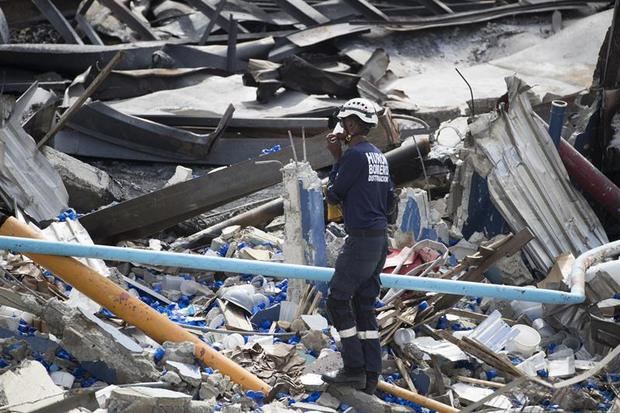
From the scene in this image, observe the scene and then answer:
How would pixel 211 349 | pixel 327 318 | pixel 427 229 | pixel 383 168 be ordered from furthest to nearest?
pixel 427 229 < pixel 327 318 < pixel 211 349 < pixel 383 168

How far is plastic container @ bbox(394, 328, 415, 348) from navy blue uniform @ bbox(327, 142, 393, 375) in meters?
0.76

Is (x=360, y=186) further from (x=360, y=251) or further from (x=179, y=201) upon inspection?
(x=179, y=201)

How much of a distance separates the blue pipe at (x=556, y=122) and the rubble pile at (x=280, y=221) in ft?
0.08

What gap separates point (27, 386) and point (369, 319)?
7.38 feet

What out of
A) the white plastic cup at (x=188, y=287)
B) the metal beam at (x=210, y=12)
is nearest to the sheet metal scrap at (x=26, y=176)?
the white plastic cup at (x=188, y=287)

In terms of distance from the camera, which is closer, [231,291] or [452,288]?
[452,288]

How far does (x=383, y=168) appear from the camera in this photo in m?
6.52

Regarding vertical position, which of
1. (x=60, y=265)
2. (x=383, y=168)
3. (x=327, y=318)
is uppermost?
(x=383, y=168)

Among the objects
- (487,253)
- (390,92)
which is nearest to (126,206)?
(487,253)

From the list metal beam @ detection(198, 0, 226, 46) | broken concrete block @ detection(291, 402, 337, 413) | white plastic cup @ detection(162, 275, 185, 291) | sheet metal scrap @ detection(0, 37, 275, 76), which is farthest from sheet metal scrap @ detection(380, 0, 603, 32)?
broken concrete block @ detection(291, 402, 337, 413)

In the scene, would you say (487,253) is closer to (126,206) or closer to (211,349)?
(211,349)

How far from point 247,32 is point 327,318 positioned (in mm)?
8700

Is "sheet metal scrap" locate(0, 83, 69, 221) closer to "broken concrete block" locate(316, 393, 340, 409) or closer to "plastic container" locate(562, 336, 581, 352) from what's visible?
"broken concrete block" locate(316, 393, 340, 409)

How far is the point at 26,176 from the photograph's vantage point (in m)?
9.16
